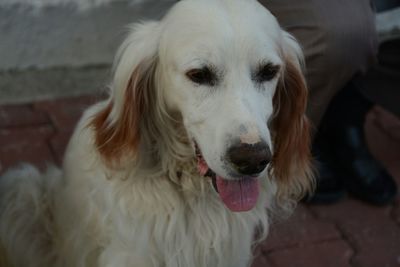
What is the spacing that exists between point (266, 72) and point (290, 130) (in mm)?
354

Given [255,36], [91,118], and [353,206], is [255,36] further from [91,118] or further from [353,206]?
[353,206]

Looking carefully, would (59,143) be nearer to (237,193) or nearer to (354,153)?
(354,153)

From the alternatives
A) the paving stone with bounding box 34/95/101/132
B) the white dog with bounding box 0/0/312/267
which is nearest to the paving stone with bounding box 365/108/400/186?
the white dog with bounding box 0/0/312/267

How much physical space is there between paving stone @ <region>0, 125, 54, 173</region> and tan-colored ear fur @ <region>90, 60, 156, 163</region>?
120 centimetres

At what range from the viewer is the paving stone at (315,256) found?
322cm

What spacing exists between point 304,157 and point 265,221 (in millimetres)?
268

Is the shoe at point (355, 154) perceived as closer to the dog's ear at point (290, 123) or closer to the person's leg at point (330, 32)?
the person's leg at point (330, 32)

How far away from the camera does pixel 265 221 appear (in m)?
2.68

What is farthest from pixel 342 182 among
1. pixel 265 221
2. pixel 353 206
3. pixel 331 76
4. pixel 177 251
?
pixel 177 251

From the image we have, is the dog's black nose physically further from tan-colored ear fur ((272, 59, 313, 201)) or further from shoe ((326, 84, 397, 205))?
shoe ((326, 84, 397, 205))

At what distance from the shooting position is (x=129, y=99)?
2316 millimetres

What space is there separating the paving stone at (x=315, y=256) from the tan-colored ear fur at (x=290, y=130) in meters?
0.67

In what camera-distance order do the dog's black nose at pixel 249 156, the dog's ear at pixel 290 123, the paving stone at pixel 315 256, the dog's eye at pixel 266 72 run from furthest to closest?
the paving stone at pixel 315 256
the dog's ear at pixel 290 123
the dog's eye at pixel 266 72
the dog's black nose at pixel 249 156

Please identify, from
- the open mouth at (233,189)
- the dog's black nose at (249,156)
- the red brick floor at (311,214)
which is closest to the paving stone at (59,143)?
the red brick floor at (311,214)
